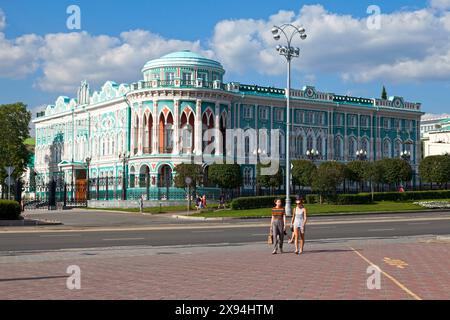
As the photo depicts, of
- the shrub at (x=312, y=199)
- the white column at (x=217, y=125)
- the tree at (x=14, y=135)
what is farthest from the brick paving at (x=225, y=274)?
the tree at (x=14, y=135)

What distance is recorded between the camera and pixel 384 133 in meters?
89.4

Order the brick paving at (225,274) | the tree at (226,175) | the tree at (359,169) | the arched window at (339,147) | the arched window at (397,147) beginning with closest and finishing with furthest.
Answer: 1. the brick paving at (225,274)
2. the tree at (226,175)
3. the tree at (359,169)
4. the arched window at (339,147)
5. the arched window at (397,147)

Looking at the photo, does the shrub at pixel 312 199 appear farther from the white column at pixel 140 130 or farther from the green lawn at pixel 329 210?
the white column at pixel 140 130

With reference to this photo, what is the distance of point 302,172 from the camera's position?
6681cm

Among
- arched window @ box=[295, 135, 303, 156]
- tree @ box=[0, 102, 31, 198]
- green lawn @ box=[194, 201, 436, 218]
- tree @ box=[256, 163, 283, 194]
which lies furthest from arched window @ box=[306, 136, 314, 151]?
tree @ box=[0, 102, 31, 198]

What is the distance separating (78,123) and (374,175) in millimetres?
41031

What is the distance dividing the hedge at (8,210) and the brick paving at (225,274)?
666 inches

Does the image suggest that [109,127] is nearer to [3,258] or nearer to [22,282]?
[3,258]

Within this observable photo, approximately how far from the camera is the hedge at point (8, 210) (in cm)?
3550

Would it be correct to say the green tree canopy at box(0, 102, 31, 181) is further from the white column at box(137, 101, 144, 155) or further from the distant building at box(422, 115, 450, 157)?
the distant building at box(422, 115, 450, 157)

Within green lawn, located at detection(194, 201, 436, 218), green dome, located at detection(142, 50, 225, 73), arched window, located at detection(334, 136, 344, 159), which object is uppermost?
green dome, located at detection(142, 50, 225, 73)

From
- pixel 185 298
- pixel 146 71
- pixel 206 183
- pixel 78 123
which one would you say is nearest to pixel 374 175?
pixel 206 183

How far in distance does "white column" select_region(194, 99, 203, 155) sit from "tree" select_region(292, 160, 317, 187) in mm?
10333

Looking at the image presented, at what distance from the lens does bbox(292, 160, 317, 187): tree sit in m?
66.0
